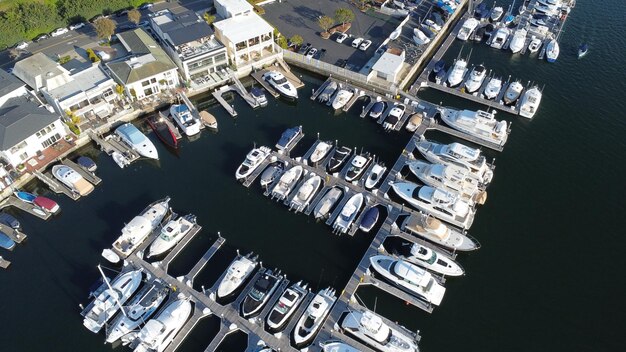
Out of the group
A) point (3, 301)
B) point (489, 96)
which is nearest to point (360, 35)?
point (489, 96)

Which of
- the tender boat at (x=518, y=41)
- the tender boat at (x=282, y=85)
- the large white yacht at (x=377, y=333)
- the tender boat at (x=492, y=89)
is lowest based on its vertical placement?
the large white yacht at (x=377, y=333)

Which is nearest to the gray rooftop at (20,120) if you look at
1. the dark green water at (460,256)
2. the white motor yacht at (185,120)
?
the dark green water at (460,256)

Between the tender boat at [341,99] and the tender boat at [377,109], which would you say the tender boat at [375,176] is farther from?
the tender boat at [341,99]

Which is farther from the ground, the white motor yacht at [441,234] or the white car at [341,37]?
the white car at [341,37]

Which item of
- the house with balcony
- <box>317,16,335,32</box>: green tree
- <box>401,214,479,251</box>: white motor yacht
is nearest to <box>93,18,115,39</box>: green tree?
the house with balcony

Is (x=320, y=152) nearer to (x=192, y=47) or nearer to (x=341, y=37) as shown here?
(x=341, y=37)

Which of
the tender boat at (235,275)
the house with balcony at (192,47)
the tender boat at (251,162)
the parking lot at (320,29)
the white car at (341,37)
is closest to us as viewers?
the tender boat at (235,275)

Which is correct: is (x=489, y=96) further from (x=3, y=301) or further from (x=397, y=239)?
(x=3, y=301)
